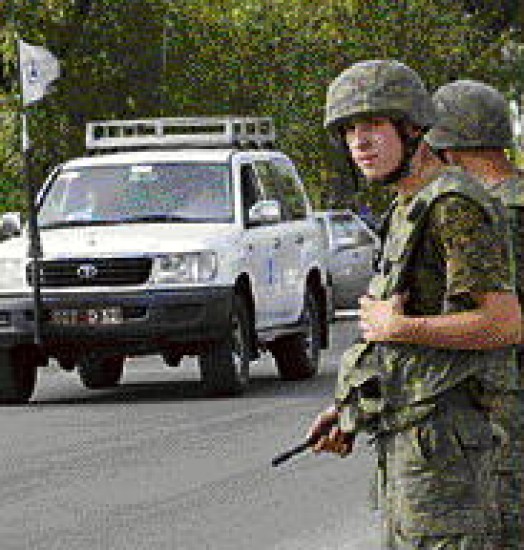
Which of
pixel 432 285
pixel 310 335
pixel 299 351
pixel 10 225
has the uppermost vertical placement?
pixel 432 285

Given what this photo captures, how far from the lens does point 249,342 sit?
1836 centimetres

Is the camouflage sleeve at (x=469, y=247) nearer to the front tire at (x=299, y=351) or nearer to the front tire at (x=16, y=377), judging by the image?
the front tire at (x=16, y=377)

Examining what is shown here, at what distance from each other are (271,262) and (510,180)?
1282cm

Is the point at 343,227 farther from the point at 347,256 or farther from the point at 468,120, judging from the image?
the point at 468,120

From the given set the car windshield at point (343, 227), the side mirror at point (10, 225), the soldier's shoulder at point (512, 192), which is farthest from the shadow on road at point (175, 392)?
the soldier's shoulder at point (512, 192)

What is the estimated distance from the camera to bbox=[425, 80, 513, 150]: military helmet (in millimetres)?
6371

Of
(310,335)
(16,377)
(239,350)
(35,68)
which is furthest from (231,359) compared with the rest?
(35,68)

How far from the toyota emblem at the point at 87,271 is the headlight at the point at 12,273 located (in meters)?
0.56

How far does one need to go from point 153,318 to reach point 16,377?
1254 mm

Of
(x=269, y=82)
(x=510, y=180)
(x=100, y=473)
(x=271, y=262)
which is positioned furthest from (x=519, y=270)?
(x=269, y=82)

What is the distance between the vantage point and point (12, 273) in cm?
1817

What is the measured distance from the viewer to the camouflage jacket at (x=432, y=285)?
4.88 meters

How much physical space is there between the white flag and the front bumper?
651 cm

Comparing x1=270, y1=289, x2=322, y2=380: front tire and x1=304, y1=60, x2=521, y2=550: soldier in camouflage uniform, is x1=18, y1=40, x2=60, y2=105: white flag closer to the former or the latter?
x1=270, y1=289, x2=322, y2=380: front tire
